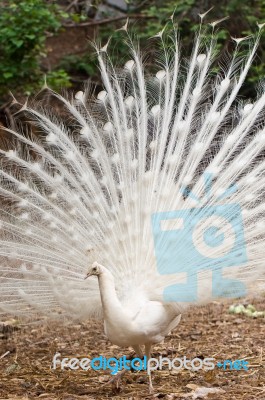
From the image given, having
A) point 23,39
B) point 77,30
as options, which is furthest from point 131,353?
point 77,30

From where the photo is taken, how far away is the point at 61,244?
15.8 ft

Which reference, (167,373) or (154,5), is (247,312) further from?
(154,5)

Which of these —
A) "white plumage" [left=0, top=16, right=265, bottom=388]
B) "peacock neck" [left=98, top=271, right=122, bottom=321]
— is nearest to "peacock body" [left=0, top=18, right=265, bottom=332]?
→ "white plumage" [left=0, top=16, right=265, bottom=388]

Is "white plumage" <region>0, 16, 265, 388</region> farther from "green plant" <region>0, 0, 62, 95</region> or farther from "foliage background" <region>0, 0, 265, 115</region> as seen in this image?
"green plant" <region>0, 0, 62, 95</region>

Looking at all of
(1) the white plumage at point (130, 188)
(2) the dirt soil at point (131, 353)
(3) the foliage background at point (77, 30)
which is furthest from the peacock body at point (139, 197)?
(3) the foliage background at point (77, 30)

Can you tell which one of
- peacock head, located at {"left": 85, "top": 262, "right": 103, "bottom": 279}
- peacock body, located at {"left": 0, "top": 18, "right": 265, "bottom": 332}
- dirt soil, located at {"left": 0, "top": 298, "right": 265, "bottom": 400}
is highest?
peacock body, located at {"left": 0, "top": 18, "right": 265, "bottom": 332}

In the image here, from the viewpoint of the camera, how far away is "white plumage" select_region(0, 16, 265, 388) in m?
4.53

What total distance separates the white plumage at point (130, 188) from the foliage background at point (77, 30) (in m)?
1.55

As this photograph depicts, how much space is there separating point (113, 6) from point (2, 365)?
762cm

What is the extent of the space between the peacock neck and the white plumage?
166 mm

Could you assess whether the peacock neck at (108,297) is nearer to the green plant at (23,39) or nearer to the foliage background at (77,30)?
the foliage background at (77,30)

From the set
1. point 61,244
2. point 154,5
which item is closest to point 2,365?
point 61,244

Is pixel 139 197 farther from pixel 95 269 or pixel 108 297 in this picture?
pixel 108 297

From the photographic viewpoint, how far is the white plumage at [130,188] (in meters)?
4.53
